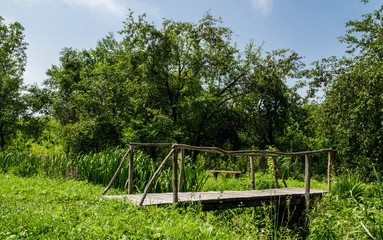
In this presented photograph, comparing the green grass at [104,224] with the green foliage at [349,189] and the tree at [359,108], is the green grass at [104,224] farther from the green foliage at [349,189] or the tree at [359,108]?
the tree at [359,108]

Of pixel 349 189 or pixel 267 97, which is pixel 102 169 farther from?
pixel 267 97

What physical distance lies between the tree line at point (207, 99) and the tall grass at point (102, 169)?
270cm

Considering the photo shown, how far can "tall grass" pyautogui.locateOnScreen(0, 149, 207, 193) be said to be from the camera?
7.60m

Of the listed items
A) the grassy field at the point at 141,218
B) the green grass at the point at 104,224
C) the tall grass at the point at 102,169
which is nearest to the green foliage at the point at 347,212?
the grassy field at the point at 141,218

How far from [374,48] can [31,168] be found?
12.2 meters

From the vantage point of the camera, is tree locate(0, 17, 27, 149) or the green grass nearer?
the green grass

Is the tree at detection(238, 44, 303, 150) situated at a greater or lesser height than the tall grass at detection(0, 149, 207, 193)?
greater

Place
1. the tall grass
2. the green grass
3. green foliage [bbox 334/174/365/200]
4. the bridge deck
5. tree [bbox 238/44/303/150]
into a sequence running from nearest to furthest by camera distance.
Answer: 1. the green grass
2. the bridge deck
3. green foliage [bbox 334/174/365/200]
4. the tall grass
5. tree [bbox 238/44/303/150]

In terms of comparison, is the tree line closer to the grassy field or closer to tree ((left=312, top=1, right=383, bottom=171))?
tree ((left=312, top=1, right=383, bottom=171))

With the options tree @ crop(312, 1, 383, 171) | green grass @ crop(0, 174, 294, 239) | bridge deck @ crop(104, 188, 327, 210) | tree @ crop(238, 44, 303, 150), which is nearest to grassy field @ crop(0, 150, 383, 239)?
green grass @ crop(0, 174, 294, 239)

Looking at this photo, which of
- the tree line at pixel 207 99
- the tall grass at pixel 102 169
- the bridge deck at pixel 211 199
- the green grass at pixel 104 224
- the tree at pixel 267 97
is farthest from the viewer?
the tree at pixel 267 97

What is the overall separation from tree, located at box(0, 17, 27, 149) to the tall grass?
8.97 m

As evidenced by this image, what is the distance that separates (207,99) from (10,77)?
13932 millimetres

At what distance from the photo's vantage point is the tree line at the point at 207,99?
36.3 feet
